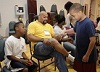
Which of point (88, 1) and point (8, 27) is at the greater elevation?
point (88, 1)

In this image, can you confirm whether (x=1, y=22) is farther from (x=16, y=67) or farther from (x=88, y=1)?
(x=88, y=1)

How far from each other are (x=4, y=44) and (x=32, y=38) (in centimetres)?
66

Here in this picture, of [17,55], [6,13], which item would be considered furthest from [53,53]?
[6,13]

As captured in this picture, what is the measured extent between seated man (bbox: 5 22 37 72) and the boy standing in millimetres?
782

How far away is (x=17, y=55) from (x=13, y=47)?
0.17 metres

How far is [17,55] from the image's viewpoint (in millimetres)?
2707

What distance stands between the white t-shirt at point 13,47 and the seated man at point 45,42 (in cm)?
31

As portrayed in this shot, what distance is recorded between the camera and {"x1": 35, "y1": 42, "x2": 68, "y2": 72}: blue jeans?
9.09 feet

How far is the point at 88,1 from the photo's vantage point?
8562 mm

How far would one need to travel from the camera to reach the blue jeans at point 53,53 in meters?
2.77

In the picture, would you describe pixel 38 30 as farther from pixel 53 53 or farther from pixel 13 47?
pixel 13 47

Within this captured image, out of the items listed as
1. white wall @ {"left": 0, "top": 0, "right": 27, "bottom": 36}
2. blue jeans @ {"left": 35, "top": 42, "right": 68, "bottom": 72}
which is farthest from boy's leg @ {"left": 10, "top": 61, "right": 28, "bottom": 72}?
white wall @ {"left": 0, "top": 0, "right": 27, "bottom": 36}

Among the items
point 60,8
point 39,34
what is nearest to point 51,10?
point 60,8

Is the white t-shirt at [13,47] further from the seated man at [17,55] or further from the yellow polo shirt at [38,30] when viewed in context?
the yellow polo shirt at [38,30]
